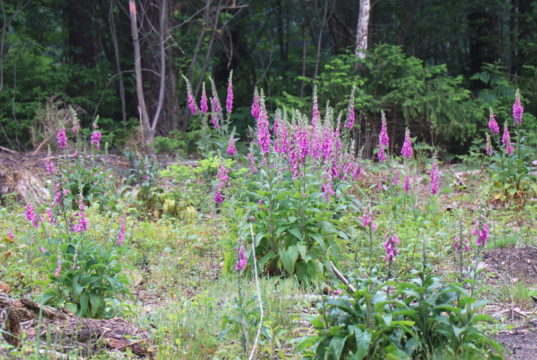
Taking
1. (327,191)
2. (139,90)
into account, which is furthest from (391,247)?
(139,90)

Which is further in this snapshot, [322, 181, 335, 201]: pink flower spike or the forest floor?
[322, 181, 335, 201]: pink flower spike

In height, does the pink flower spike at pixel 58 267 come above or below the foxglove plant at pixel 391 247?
below

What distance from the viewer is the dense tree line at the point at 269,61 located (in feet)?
40.5

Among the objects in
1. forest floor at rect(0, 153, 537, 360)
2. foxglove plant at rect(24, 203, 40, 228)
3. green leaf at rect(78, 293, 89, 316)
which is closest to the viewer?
forest floor at rect(0, 153, 537, 360)

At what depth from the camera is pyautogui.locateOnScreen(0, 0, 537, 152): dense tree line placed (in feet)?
40.5

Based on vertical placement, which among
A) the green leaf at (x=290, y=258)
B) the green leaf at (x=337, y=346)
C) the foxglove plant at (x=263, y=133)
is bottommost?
the green leaf at (x=290, y=258)

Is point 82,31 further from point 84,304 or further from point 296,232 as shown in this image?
point 84,304

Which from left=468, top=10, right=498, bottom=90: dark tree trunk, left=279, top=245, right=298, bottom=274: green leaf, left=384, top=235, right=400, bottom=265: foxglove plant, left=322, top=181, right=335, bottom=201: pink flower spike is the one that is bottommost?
left=279, top=245, right=298, bottom=274: green leaf

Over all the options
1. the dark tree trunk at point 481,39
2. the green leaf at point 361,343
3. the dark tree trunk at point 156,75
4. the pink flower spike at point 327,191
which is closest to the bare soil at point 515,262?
the pink flower spike at point 327,191

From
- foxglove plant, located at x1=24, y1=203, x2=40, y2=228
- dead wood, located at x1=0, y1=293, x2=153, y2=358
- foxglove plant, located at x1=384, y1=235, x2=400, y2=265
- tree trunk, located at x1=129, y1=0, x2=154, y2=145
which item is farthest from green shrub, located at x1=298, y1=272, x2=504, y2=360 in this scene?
tree trunk, located at x1=129, y1=0, x2=154, y2=145

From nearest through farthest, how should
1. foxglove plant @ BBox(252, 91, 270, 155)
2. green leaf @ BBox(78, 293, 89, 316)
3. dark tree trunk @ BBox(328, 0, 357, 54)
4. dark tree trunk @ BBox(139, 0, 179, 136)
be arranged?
green leaf @ BBox(78, 293, 89, 316) < foxglove plant @ BBox(252, 91, 270, 155) < dark tree trunk @ BBox(139, 0, 179, 136) < dark tree trunk @ BBox(328, 0, 357, 54)

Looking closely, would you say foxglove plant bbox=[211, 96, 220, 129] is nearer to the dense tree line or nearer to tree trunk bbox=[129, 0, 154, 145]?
tree trunk bbox=[129, 0, 154, 145]

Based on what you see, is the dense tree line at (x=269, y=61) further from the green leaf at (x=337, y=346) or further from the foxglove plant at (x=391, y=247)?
the green leaf at (x=337, y=346)

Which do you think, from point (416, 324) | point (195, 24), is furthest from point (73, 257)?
point (195, 24)
